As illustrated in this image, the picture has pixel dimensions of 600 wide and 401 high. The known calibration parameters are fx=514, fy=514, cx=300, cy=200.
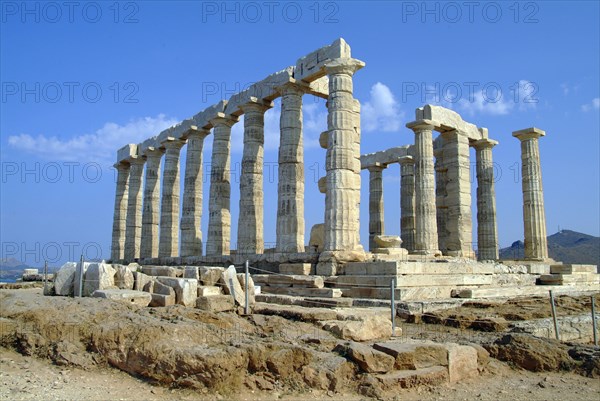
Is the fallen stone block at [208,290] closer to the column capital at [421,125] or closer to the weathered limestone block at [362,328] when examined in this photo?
the weathered limestone block at [362,328]

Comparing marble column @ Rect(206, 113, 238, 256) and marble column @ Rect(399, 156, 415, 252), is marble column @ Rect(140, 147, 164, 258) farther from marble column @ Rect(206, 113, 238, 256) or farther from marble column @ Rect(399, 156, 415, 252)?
marble column @ Rect(399, 156, 415, 252)

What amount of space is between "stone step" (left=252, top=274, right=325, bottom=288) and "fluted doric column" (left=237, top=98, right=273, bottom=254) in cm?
485

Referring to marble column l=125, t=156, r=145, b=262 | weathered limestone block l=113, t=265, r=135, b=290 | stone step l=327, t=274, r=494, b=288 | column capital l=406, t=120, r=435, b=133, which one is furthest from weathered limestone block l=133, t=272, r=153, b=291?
marble column l=125, t=156, r=145, b=262

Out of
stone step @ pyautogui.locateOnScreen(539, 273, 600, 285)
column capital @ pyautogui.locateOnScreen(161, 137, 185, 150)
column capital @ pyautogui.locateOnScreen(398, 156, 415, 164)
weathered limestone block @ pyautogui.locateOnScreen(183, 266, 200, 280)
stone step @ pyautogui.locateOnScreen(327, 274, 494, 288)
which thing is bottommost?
stone step @ pyautogui.locateOnScreen(539, 273, 600, 285)

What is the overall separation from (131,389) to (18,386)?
1403 millimetres

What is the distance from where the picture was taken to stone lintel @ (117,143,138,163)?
35344 mm

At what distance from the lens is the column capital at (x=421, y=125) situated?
24438 mm

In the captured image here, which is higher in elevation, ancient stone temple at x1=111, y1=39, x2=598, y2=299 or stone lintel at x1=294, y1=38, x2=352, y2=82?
stone lintel at x1=294, y1=38, x2=352, y2=82

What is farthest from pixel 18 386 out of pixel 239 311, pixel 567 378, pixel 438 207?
pixel 438 207

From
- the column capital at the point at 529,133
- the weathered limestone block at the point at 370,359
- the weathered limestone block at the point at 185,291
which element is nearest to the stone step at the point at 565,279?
the column capital at the point at 529,133

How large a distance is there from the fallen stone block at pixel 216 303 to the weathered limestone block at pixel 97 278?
8.03 ft

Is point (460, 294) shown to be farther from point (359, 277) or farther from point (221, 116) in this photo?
point (221, 116)

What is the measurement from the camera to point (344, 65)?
19219 millimetres

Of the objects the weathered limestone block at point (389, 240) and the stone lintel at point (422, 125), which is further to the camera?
the stone lintel at point (422, 125)
